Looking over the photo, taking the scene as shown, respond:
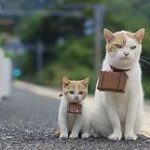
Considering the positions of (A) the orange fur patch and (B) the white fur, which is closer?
(A) the orange fur patch

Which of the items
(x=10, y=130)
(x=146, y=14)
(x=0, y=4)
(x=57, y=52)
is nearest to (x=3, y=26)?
(x=57, y=52)

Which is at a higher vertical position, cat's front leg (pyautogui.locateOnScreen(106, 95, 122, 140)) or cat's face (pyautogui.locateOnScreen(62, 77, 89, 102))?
cat's face (pyautogui.locateOnScreen(62, 77, 89, 102))

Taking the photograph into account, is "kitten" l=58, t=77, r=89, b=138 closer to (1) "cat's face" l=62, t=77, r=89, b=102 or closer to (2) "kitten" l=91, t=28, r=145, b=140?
(1) "cat's face" l=62, t=77, r=89, b=102

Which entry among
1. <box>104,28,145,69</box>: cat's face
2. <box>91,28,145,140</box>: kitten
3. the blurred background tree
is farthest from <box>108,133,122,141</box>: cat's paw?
the blurred background tree

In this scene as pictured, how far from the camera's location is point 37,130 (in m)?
8.66

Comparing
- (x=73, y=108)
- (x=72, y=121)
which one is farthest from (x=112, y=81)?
(x=72, y=121)

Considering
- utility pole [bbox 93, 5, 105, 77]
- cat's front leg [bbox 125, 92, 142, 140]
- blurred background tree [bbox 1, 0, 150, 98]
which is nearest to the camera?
cat's front leg [bbox 125, 92, 142, 140]

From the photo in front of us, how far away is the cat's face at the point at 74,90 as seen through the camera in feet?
23.7

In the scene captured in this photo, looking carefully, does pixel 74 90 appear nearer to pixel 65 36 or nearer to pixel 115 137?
pixel 115 137

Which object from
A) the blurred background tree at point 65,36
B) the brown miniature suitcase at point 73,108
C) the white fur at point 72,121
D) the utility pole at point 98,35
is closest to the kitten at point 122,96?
the white fur at point 72,121

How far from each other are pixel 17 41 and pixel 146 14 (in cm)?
2389

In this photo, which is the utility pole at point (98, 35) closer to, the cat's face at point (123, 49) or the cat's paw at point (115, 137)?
the cat's paw at point (115, 137)

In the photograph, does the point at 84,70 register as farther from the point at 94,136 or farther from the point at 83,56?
the point at 94,136

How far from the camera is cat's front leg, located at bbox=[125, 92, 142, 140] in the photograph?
23.2 feet
